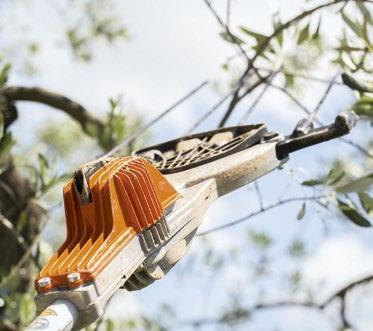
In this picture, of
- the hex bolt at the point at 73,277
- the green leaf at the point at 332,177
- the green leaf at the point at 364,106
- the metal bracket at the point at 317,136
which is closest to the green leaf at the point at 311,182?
the green leaf at the point at 332,177

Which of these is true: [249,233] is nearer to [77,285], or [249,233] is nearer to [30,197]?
[30,197]

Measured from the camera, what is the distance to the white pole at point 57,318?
4.42 feet

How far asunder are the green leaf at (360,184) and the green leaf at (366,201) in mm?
27

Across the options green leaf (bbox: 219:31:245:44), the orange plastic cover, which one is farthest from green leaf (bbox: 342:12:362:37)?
the orange plastic cover

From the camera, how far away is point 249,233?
4797 mm

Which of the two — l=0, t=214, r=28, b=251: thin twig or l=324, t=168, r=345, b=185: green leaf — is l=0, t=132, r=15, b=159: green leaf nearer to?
l=0, t=214, r=28, b=251: thin twig

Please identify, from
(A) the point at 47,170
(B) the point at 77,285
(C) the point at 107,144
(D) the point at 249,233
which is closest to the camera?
(B) the point at 77,285

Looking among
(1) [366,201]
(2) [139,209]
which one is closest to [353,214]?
(1) [366,201]

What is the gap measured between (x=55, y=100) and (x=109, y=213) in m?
1.77

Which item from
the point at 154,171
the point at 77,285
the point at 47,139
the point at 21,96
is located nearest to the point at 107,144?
the point at 21,96

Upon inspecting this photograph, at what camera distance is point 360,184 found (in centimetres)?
237

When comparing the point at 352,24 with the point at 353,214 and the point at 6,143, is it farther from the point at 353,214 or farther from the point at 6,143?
the point at 6,143

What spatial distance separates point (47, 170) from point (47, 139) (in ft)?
8.97

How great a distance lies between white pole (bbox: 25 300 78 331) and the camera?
135cm
